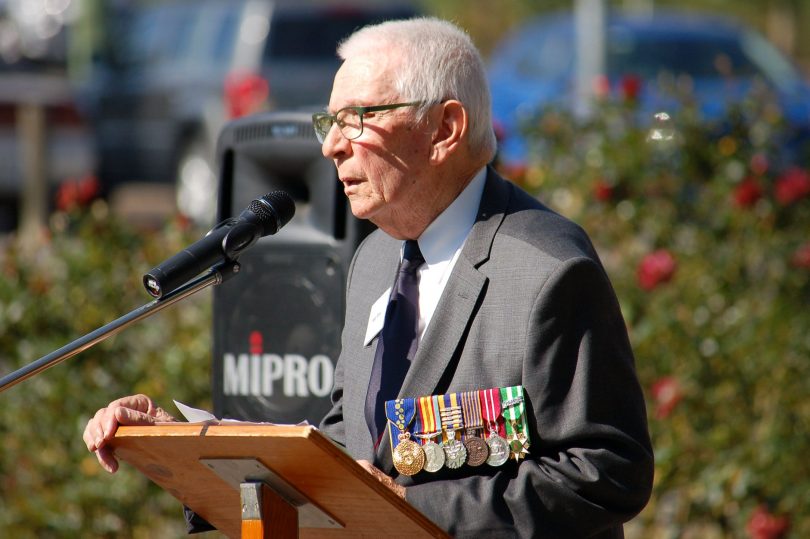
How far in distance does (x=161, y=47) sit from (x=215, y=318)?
9587 millimetres

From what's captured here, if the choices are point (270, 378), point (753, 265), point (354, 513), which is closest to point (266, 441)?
point (354, 513)

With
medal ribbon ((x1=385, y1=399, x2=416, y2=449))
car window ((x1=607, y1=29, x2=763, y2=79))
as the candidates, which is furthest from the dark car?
medal ribbon ((x1=385, y1=399, x2=416, y2=449))

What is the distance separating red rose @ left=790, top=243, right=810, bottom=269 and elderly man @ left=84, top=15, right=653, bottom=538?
7.36 feet

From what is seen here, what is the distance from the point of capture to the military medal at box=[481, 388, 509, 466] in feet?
8.21

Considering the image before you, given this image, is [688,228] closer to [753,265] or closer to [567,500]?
[753,265]

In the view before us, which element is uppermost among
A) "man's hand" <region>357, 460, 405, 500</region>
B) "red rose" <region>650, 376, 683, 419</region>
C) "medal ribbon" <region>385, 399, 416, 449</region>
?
"medal ribbon" <region>385, 399, 416, 449</region>

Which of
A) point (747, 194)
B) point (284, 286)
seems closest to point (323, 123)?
point (284, 286)

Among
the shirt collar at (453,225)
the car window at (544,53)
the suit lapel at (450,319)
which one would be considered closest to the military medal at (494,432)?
the suit lapel at (450,319)

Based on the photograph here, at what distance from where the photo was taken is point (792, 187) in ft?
16.5

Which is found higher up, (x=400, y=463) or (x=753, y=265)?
(x=400, y=463)

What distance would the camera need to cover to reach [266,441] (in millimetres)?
2121

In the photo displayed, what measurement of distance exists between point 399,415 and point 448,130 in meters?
0.57

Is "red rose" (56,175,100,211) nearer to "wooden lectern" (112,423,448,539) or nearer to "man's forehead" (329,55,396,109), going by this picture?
"man's forehead" (329,55,396,109)

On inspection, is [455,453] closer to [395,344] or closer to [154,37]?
[395,344]
